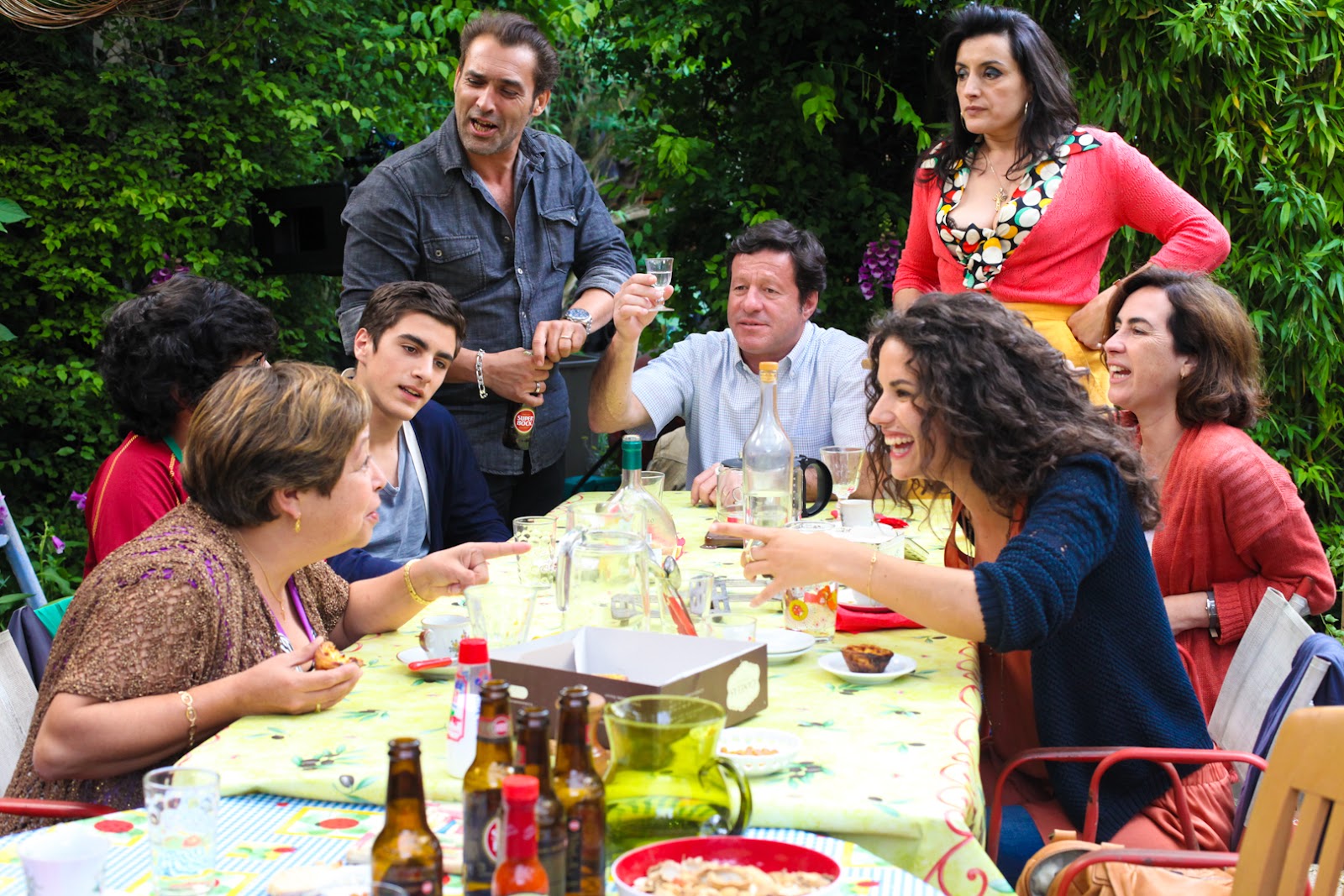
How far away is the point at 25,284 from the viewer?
236 inches

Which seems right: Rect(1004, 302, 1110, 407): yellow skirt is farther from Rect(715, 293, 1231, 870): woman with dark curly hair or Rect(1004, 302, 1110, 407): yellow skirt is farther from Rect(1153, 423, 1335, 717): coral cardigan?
Rect(715, 293, 1231, 870): woman with dark curly hair

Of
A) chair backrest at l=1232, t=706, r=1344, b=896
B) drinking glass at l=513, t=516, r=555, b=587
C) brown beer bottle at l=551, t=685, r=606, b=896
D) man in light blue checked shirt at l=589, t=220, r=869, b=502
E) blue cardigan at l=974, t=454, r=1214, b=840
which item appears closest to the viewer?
brown beer bottle at l=551, t=685, r=606, b=896

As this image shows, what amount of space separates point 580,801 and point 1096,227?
2824 millimetres

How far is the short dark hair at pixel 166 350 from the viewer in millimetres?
2496

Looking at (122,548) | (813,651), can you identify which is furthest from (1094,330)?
(122,548)

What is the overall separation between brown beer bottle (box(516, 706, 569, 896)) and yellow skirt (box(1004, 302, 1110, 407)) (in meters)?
2.65

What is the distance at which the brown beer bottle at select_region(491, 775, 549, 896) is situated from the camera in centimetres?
84

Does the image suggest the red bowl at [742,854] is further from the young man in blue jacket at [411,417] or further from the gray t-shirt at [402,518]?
the gray t-shirt at [402,518]

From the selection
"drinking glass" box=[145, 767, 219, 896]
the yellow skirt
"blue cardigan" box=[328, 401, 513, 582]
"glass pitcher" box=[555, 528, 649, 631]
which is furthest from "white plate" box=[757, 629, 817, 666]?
the yellow skirt

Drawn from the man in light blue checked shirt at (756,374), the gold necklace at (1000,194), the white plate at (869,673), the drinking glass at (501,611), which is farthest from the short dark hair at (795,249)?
the drinking glass at (501,611)

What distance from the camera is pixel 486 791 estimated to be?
958 millimetres

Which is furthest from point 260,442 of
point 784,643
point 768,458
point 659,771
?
point 768,458

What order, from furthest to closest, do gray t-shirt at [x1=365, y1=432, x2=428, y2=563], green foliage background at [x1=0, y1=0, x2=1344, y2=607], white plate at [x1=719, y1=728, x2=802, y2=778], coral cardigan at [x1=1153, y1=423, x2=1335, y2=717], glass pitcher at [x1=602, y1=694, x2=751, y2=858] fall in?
green foliage background at [x1=0, y1=0, x2=1344, y2=607], gray t-shirt at [x1=365, y1=432, x2=428, y2=563], coral cardigan at [x1=1153, y1=423, x2=1335, y2=717], white plate at [x1=719, y1=728, x2=802, y2=778], glass pitcher at [x1=602, y1=694, x2=751, y2=858]

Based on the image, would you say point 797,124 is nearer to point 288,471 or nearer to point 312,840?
point 288,471
